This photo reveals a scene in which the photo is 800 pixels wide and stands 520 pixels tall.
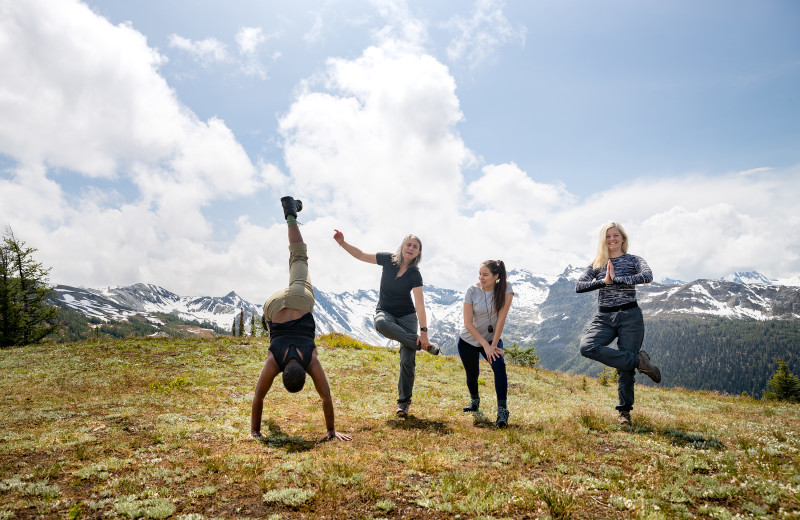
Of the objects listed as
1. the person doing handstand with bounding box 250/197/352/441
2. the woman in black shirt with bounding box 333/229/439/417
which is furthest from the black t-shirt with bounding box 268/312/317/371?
the woman in black shirt with bounding box 333/229/439/417

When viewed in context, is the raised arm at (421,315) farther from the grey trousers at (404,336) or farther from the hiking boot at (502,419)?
the hiking boot at (502,419)

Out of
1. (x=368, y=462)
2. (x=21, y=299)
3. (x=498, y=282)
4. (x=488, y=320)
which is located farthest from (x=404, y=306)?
(x=21, y=299)

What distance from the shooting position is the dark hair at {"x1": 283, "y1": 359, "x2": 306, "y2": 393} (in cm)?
618

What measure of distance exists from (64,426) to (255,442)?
173 inches

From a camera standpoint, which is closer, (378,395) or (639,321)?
(639,321)

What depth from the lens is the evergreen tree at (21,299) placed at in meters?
40.0

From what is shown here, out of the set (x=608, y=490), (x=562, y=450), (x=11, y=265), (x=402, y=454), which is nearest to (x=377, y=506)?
(x=402, y=454)

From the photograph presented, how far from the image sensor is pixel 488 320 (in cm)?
848

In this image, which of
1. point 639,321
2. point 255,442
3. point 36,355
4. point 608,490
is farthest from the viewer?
point 36,355

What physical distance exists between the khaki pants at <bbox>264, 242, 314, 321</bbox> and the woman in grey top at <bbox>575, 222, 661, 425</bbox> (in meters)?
5.41

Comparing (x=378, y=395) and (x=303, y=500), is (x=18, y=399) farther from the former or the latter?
(x=303, y=500)

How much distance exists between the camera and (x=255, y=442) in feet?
22.0

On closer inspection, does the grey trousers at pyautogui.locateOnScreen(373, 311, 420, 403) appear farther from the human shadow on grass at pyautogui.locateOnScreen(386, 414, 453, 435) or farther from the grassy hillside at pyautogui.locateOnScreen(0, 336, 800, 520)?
the grassy hillside at pyautogui.locateOnScreen(0, 336, 800, 520)

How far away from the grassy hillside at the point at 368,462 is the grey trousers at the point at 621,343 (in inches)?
31.2
